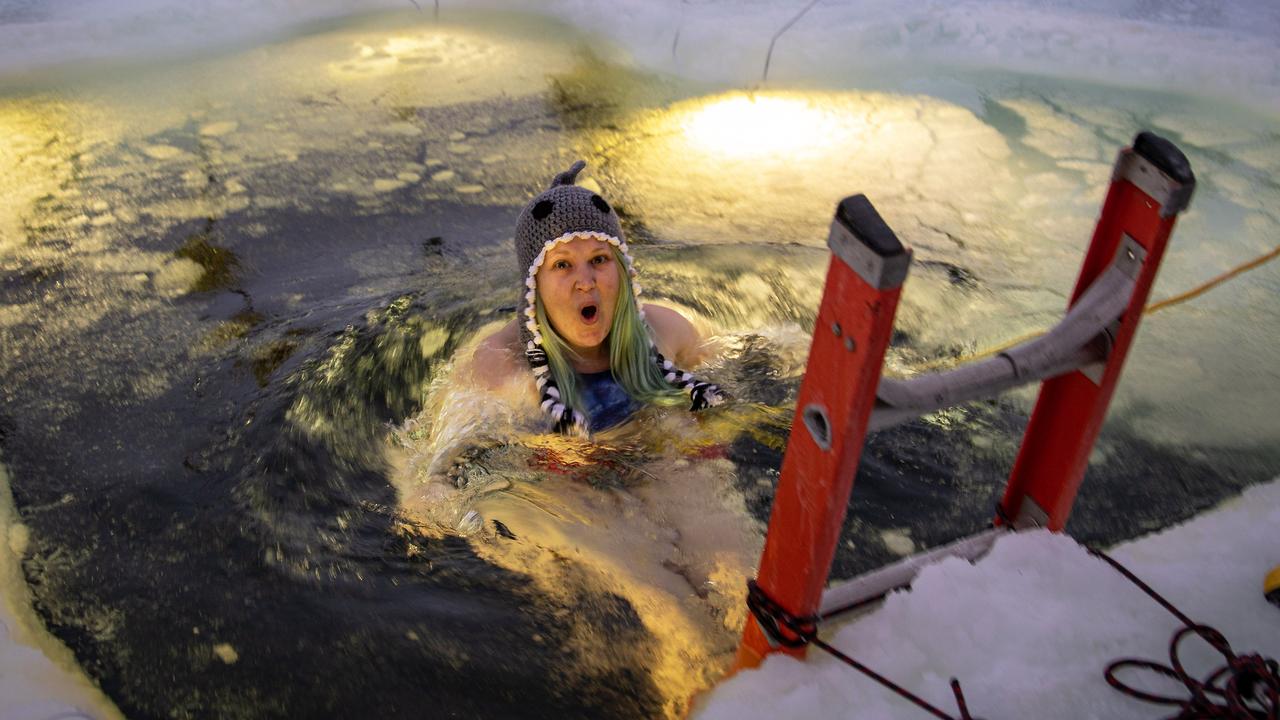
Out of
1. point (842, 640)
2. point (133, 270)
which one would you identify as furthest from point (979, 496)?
point (133, 270)

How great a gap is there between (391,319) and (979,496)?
2.66 m

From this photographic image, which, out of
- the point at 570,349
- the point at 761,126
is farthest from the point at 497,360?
the point at 761,126

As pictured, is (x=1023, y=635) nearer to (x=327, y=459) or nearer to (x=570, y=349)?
(x=570, y=349)

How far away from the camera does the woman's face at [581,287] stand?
3416 millimetres

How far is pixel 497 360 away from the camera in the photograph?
3.68 metres

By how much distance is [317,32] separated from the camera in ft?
27.5

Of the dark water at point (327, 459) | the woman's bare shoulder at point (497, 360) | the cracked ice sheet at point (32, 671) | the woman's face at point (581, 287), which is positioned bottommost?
the cracked ice sheet at point (32, 671)

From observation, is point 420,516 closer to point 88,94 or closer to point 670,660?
point 670,660

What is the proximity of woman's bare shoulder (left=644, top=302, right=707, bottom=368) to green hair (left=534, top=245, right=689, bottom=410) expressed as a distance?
0.98 ft

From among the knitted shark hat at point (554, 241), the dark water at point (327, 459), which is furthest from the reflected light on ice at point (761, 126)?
the knitted shark hat at point (554, 241)

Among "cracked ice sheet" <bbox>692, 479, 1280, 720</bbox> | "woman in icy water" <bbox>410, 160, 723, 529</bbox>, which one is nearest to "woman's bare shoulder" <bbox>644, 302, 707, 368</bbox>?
"woman in icy water" <bbox>410, 160, 723, 529</bbox>

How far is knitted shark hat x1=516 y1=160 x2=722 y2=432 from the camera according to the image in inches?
133

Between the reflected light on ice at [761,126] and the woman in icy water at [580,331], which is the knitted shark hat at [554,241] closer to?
the woman in icy water at [580,331]

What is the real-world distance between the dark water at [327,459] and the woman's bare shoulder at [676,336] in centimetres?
13
